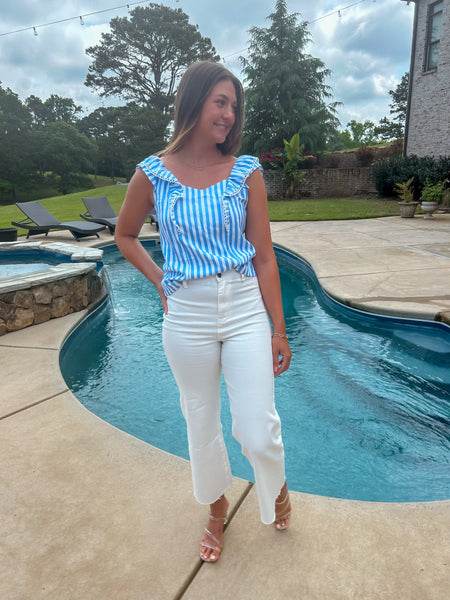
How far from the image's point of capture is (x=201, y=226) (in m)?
1.43

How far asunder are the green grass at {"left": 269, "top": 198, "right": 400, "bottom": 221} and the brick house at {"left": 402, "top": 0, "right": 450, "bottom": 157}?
2541 mm

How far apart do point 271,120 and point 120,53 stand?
56.1 ft

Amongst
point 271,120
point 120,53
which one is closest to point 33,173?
point 120,53

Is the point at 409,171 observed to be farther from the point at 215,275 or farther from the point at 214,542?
Result: the point at 214,542

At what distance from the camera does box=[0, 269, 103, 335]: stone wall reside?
4.26 meters

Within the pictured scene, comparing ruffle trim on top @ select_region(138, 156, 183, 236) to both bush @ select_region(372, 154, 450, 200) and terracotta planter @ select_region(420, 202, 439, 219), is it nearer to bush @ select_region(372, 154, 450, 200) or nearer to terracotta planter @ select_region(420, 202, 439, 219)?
terracotta planter @ select_region(420, 202, 439, 219)

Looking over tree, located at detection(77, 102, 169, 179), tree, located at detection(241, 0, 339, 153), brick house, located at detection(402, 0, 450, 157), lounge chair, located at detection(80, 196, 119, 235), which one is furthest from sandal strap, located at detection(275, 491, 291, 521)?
tree, located at detection(77, 102, 169, 179)

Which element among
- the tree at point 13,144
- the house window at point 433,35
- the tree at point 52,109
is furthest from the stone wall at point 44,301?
the tree at point 52,109

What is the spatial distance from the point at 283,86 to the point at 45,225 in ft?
58.9

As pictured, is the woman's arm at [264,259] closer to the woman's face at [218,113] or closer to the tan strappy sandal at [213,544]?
the woman's face at [218,113]

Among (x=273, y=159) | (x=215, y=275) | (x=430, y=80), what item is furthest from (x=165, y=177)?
(x=273, y=159)

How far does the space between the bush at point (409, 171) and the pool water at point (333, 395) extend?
1102cm

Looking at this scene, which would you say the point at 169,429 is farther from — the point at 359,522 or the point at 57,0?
the point at 57,0

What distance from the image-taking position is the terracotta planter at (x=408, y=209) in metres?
12.0
